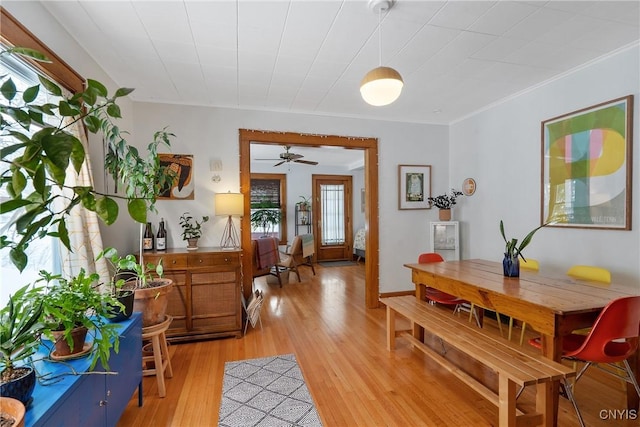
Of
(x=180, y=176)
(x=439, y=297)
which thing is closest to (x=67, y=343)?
(x=180, y=176)

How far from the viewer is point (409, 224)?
4332 mm

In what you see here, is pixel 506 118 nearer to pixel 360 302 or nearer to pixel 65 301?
pixel 360 302

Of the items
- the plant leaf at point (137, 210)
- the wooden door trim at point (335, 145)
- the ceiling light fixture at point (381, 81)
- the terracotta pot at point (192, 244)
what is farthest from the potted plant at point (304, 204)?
the plant leaf at point (137, 210)

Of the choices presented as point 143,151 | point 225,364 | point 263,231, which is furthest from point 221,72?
point 263,231

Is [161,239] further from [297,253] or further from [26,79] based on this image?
[297,253]

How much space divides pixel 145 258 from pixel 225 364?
1.29 metres

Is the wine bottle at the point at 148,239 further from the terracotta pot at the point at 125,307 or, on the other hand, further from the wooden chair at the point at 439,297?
the wooden chair at the point at 439,297

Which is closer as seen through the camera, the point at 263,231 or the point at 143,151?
the point at 143,151

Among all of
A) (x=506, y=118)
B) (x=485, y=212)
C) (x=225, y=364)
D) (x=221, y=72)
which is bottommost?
(x=225, y=364)

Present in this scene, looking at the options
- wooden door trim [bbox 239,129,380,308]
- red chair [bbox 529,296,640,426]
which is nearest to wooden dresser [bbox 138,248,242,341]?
wooden door trim [bbox 239,129,380,308]

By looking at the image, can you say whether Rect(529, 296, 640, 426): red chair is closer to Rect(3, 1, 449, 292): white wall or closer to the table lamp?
Rect(3, 1, 449, 292): white wall

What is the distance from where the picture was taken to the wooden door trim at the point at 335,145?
369 centimetres

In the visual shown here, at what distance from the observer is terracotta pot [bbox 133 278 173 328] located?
2.21 m

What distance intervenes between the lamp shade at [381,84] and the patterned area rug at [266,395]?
2.13 metres
